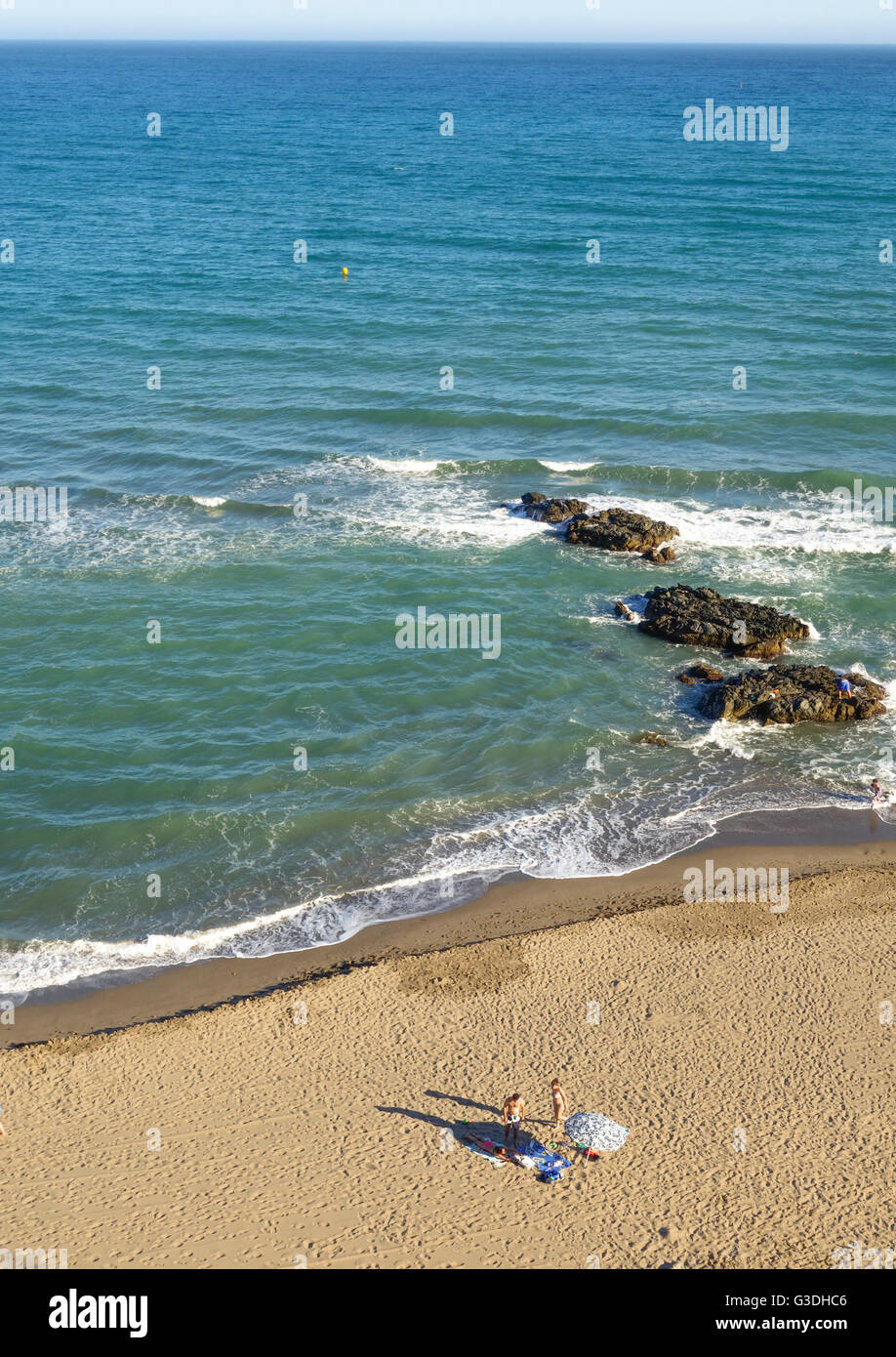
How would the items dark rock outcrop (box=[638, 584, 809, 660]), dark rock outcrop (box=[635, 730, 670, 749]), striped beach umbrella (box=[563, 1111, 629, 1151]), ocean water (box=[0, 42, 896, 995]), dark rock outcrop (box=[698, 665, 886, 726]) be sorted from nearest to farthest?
striped beach umbrella (box=[563, 1111, 629, 1151]) → ocean water (box=[0, 42, 896, 995]) → dark rock outcrop (box=[635, 730, 670, 749]) → dark rock outcrop (box=[698, 665, 886, 726]) → dark rock outcrop (box=[638, 584, 809, 660])

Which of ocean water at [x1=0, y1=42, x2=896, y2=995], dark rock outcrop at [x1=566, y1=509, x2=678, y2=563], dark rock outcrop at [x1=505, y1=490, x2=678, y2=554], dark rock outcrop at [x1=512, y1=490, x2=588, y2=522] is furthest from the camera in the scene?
dark rock outcrop at [x1=512, y1=490, x2=588, y2=522]

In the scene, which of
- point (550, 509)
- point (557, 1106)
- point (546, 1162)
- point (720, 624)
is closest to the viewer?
point (546, 1162)

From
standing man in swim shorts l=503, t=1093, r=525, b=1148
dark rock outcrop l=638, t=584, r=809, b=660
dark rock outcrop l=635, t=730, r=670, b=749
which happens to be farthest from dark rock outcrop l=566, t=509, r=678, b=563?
standing man in swim shorts l=503, t=1093, r=525, b=1148

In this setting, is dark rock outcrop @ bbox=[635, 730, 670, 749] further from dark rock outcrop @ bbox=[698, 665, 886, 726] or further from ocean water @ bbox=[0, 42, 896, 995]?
dark rock outcrop @ bbox=[698, 665, 886, 726]

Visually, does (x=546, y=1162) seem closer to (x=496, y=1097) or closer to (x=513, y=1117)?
(x=513, y=1117)

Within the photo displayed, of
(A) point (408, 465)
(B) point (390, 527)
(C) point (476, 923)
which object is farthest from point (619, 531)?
(C) point (476, 923)

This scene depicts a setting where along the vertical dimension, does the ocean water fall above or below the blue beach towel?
above
